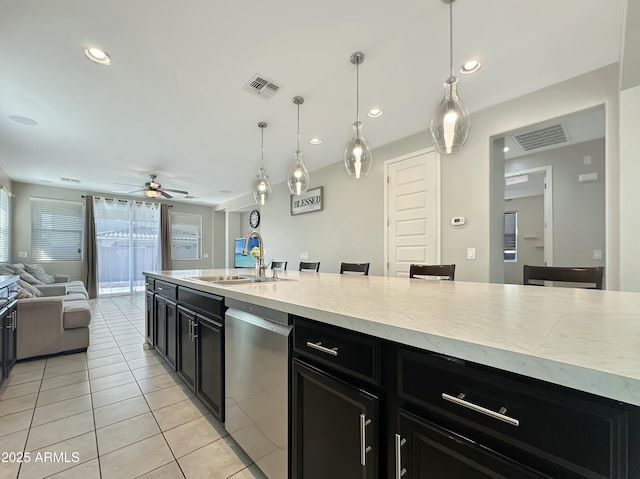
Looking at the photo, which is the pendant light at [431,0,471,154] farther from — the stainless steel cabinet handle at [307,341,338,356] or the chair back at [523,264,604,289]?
the stainless steel cabinet handle at [307,341,338,356]

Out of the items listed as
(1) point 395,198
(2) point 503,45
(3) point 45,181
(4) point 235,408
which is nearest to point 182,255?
(3) point 45,181

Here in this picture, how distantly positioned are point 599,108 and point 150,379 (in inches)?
177

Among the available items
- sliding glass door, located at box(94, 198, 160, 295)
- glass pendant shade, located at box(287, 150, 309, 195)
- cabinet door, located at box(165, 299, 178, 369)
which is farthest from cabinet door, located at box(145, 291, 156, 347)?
sliding glass door, located at box(94, 198, 160, 295)

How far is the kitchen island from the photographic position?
0.46 metres

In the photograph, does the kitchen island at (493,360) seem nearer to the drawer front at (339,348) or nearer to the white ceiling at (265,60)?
the drawer front at (339,348)

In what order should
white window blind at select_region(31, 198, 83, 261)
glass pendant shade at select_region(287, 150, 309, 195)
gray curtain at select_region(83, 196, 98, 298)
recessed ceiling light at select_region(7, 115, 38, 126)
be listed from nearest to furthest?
glass pendant shade at select_region(287, 150, 309, 195) → recessed ceiling light at select_region(7, 115, 38, 126) → white window blind at select_region(31, 198, 83, 261) → gray curtain at select_region(83, 196, 98, 298)

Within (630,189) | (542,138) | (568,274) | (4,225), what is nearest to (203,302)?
(568,274)

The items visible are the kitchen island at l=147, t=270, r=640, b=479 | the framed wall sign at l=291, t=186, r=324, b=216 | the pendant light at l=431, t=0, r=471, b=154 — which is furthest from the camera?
the framed wall sign at l=291, t=186, r=324, b=216

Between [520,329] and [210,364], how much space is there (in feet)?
5.48

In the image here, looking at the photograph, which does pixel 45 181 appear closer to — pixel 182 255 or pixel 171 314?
pixel 182 255

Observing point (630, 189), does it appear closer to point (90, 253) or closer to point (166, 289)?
point (166, 289)

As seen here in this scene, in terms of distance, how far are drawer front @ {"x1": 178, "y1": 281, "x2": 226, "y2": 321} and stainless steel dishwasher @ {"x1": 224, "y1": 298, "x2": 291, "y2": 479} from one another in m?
0.09

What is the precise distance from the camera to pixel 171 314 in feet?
7.59

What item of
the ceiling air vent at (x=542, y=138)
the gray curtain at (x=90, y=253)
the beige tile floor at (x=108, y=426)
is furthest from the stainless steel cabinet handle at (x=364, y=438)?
the gray curtain at (x=90, y=253)
